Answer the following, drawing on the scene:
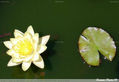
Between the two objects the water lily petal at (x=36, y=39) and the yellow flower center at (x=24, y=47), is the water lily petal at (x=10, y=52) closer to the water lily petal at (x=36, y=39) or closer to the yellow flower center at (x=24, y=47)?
the yellow flower center at (x=24, y=47)

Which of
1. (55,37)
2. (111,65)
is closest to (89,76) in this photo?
Answer: (111,65)

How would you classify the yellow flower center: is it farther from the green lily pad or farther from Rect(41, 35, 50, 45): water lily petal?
the green lily pad

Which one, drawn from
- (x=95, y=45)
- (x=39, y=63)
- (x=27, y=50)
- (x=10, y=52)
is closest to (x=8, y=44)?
(x=10, y=52)

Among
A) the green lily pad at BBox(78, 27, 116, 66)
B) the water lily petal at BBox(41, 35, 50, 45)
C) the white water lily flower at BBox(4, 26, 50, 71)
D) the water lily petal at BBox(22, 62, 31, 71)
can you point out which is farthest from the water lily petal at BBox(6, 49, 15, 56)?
the green lily pad at BBox(78, 27, 116, 66)

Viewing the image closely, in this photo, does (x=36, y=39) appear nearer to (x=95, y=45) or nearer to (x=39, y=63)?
(x=39, y=63)

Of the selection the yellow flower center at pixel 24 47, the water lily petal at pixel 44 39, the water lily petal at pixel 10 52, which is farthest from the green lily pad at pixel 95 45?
the water lily petal at pixel 10 52

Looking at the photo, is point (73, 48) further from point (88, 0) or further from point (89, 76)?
point (88, 0)
